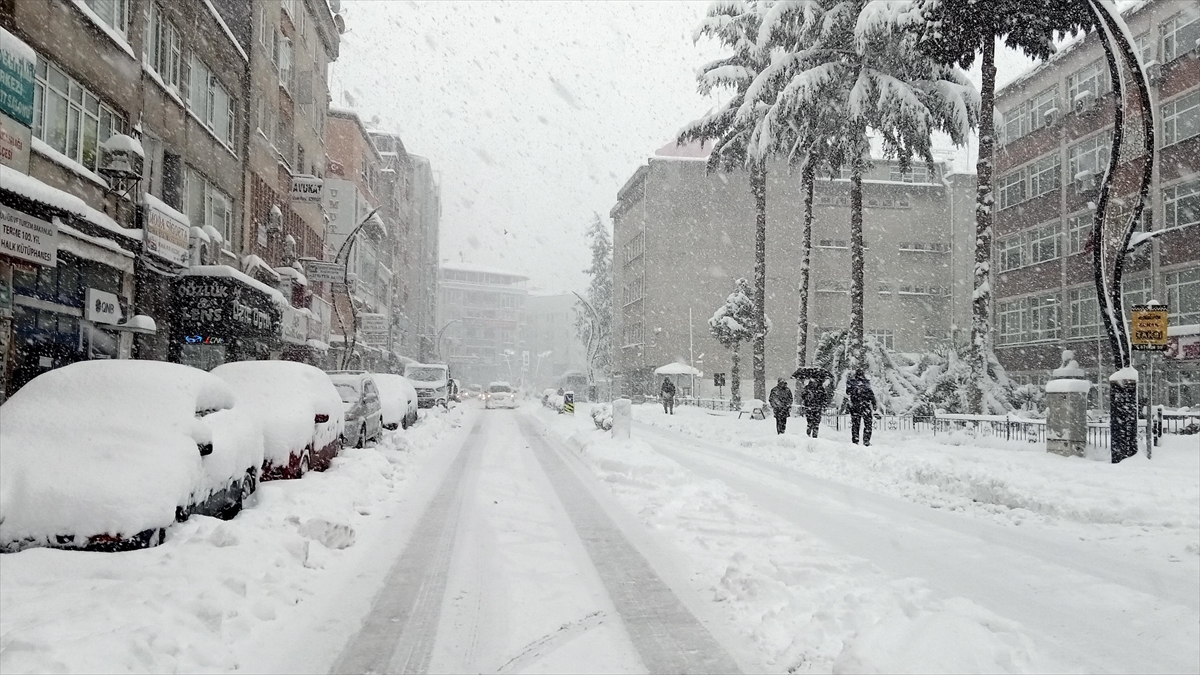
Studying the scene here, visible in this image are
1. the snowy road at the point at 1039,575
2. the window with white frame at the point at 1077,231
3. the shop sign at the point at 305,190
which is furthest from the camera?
the window with white frame at the point at 1077,231

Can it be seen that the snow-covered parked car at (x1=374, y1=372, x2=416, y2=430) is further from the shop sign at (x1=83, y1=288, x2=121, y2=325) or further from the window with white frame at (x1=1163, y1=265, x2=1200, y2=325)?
the window with white frame at (x1=1163, y1=265, x2=1200, y2=325)

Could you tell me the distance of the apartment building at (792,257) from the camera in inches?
2451

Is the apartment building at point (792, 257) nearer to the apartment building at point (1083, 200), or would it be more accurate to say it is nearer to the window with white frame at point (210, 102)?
the apartment building at point (1083, 200)

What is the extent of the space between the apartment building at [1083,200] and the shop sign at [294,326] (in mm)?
23319

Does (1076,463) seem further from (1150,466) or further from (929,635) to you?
(929,635)

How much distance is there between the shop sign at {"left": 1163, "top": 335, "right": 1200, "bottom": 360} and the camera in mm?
30031

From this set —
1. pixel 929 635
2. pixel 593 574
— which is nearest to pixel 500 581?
pixel 593 574

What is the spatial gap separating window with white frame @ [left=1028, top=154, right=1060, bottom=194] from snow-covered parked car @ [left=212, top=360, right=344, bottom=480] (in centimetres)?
3783

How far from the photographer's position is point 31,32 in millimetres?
13391

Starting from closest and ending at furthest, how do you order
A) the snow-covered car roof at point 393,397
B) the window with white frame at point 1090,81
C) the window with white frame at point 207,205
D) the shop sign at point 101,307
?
1. the shop sign at point 101,307
2. the window with white frame at point 207,205
3. the snow-covered car roof at point 393,397
4. the window with white frame at point 1090,81

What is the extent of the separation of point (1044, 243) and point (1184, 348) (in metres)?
11.2

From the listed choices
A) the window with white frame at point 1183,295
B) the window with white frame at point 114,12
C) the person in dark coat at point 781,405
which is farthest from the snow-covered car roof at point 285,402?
the window with white frame at point 1183,295

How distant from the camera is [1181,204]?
31734mm

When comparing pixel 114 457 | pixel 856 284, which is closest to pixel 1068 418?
pixel 856 284
